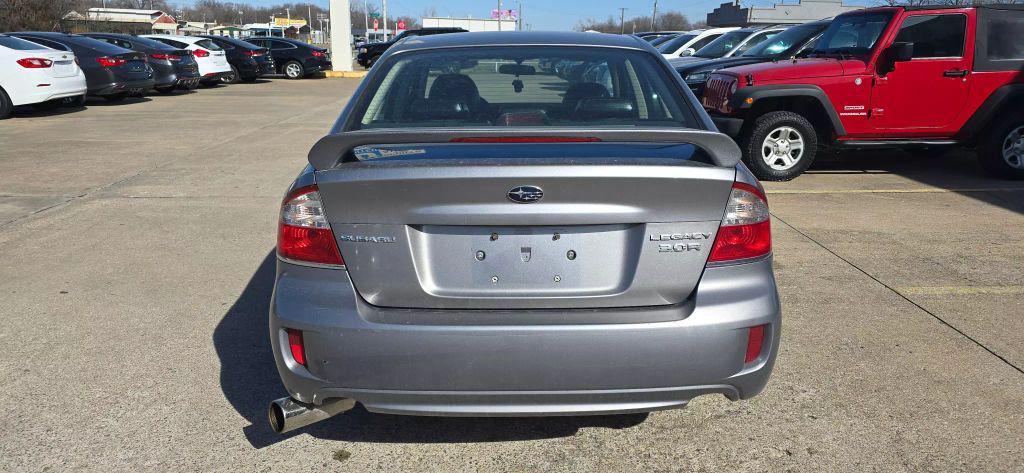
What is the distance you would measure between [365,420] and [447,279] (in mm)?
1057

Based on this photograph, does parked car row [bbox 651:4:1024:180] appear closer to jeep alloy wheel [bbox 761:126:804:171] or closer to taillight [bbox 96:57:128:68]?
jeep alloy wheel [bbox 761:126:804:171]

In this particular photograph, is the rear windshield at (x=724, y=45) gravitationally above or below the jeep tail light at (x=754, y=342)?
above

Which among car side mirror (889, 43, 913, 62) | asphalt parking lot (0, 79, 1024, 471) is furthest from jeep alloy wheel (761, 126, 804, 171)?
car side mirror (889, 43, 913, 62)

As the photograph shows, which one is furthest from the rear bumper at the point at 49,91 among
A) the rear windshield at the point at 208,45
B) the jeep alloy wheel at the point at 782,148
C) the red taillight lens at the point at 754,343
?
the red taillight lens at the point at 754,343

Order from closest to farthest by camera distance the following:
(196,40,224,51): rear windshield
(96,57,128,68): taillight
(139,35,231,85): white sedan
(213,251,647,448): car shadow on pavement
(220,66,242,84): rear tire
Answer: (213,251,647,448): car shadow on pavement → (96,57,128,68): taillight → (139,35,231,85): white sedan → (196,40,224,51): rear windshield → (220,66,242,84): rear tire

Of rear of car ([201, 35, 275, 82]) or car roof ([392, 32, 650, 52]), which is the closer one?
car roof ([392, 32, 650, 52])

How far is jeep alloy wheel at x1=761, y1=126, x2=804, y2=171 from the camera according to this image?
8.34m

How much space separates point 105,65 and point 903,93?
49.1 ft

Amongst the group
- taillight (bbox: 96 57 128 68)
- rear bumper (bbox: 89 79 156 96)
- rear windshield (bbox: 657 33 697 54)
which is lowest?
rear bumper (bbox: 89 79 156 96)

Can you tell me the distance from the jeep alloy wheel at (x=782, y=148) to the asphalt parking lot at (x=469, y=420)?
708 millimetres

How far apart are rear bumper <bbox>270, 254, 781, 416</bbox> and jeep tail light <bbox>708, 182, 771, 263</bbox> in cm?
5

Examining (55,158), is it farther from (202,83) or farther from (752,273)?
(202,83)

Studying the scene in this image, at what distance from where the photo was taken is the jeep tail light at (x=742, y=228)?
262cm

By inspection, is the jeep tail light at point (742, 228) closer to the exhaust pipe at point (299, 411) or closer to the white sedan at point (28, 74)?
the exhaust pipe at point (299, 411)
